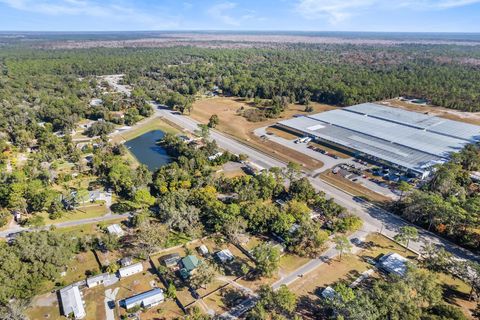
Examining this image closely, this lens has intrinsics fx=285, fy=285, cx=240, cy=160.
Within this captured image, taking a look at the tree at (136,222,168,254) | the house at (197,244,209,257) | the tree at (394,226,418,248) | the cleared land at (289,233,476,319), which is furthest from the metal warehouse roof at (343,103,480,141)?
the tree at (136,222,168,254)

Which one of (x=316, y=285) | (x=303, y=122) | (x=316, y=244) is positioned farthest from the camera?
(x=303, y=122)

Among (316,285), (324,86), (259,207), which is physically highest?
(324,86)

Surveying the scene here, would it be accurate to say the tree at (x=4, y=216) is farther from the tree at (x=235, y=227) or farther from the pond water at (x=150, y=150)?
the tree at (x=235, y=227)

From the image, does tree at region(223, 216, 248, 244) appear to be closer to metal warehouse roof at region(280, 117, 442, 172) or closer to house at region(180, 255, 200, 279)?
house at region(180, 255, 200, 279)

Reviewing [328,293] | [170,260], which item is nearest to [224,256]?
[170,260]

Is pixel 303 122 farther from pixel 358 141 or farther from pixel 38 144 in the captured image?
pixel 38 144

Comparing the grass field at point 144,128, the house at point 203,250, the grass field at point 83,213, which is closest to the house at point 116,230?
the grass field at point 83,213

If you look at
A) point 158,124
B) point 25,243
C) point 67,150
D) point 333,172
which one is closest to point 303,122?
point 333,172
